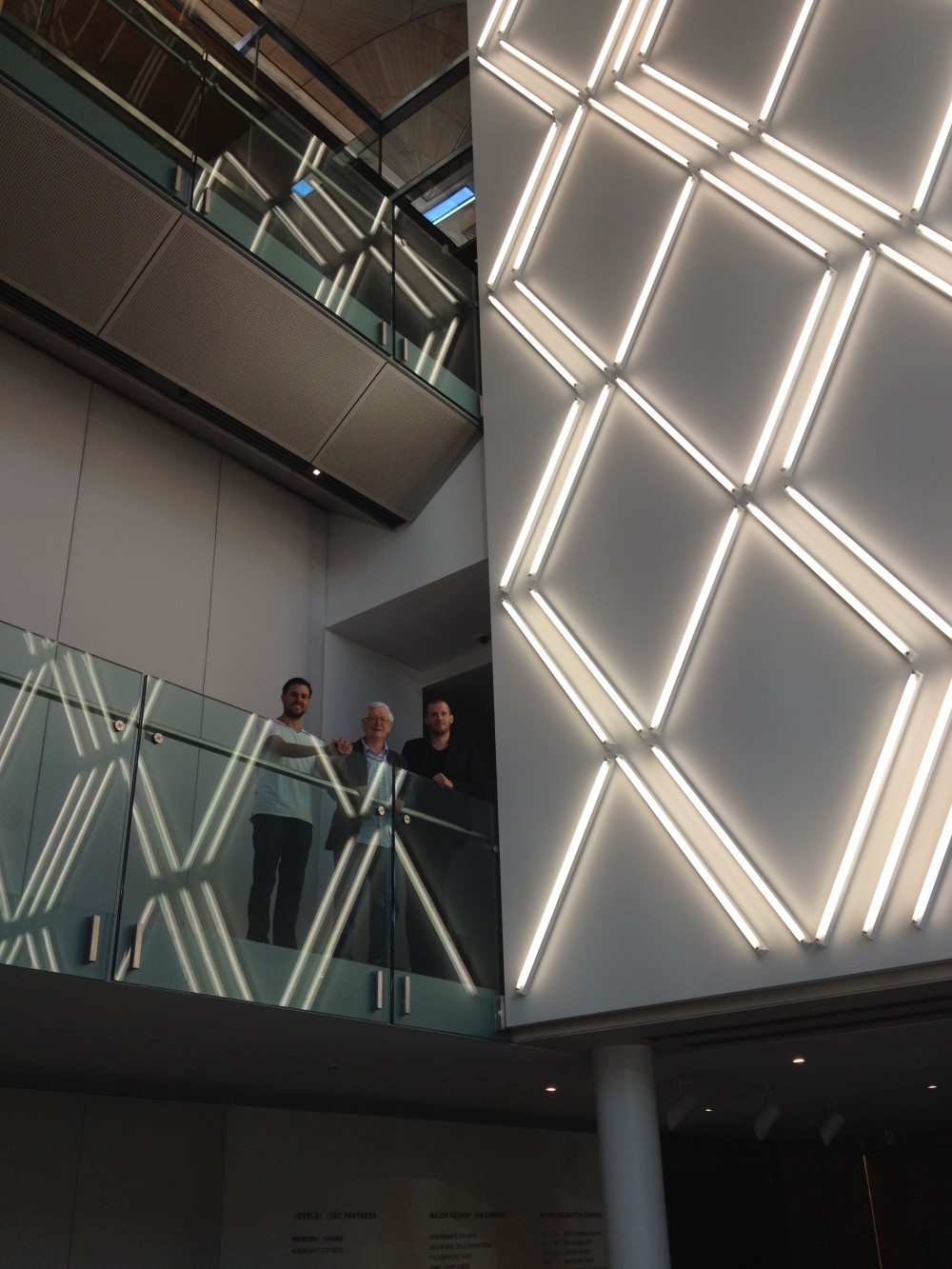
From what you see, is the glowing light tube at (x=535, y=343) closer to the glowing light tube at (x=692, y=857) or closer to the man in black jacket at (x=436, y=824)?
the man in black jacket at (x=436, y=824)

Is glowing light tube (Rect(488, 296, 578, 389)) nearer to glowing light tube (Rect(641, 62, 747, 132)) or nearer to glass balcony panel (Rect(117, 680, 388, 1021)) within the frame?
glowing light tube (Rect(641, 62, 747, 132))

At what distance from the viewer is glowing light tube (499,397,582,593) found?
24.0ft

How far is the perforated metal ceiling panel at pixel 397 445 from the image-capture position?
27.8ft

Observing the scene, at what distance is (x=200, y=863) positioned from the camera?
16.0 feet

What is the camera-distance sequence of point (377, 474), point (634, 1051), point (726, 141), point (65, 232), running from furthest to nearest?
point (377, 474) < point (726, 141) < point (65, 232) < point (634, 1051)

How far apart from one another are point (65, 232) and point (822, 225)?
4566 mm

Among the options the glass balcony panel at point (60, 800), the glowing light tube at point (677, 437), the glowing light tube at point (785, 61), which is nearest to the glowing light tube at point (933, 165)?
the glowing light tube at point (785, 61)

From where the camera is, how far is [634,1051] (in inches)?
249

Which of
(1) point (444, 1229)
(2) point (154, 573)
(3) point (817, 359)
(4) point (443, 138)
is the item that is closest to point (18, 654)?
(2) point (154, 573)

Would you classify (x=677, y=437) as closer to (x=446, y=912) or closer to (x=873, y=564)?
(x=873, y=564)

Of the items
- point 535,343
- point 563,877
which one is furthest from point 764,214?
point 563,877

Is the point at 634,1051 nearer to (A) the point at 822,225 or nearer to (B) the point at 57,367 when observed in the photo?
(A) the point at 822,225

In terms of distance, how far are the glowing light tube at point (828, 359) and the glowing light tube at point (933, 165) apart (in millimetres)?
360

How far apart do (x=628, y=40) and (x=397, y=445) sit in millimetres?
3361
